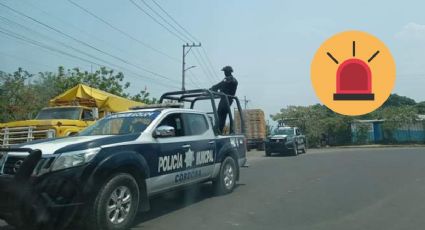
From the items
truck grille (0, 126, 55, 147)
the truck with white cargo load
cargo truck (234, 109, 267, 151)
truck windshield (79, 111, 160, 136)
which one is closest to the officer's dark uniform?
truck windshield (79, 111, 160, 136)

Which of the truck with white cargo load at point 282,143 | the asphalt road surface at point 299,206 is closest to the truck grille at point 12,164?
the asphalt road surface at point 299,206

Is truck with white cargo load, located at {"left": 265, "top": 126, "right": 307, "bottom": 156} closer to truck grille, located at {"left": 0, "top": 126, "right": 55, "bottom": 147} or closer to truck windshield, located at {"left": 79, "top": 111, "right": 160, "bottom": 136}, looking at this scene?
truck grille, located at {"left": 0, "top": 126, "right": 55, "bottom": 147}

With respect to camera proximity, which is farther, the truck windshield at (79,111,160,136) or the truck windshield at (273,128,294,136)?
the truck windshield at (273,128,294,136)

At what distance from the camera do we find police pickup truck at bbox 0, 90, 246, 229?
565cm

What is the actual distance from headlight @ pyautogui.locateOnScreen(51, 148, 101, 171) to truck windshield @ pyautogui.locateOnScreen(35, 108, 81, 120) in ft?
30.7

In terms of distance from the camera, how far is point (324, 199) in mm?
9133

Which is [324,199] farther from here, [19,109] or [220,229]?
[19,109]

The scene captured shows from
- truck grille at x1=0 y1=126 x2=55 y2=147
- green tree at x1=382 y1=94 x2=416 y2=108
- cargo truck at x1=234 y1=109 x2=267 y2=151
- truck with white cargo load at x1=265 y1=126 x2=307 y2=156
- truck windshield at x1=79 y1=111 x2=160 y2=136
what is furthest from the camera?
green tree at x1=382 y1=94 x2=416 y2=108

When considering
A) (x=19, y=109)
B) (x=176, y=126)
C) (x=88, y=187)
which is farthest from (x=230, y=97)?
(x=19, y=109)

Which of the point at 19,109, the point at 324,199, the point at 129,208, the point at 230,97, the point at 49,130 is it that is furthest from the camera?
the point at 19,109

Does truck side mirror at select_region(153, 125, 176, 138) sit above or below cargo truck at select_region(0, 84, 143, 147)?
below

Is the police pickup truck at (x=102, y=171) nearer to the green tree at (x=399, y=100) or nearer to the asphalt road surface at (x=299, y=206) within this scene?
the asphalt road surface at (x=299, y=206)

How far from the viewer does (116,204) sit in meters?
6.35

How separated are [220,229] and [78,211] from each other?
204cm
